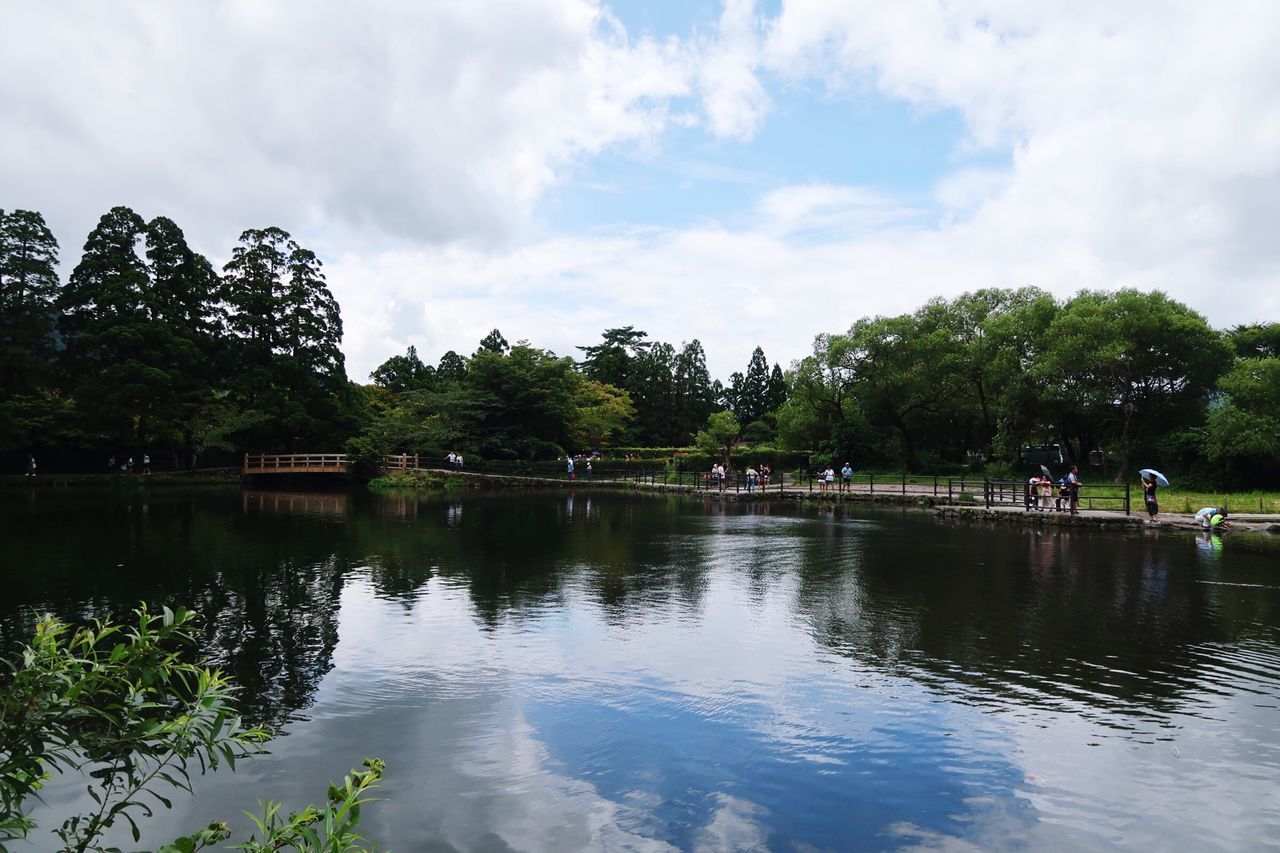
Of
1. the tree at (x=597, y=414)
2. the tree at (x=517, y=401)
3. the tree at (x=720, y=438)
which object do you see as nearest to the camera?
the tree at (x=720, y=438)

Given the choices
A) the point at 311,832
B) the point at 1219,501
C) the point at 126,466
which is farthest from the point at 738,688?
the point at 126,466

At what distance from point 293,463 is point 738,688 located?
40.5 metres

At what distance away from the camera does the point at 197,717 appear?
275cm

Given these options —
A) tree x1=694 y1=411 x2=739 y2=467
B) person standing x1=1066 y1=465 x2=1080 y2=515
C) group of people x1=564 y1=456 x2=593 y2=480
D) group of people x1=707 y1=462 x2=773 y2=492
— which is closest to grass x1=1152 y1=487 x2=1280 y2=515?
person standing x1=1066 y1=465 x2=1080 y2=515

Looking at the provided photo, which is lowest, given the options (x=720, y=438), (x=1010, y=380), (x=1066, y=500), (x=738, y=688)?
(x=738, y=688)

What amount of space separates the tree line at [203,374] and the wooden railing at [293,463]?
996mm

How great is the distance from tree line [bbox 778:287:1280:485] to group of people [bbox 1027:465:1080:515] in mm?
7326

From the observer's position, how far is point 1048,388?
104 ft

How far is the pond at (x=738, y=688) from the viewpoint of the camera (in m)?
5.59

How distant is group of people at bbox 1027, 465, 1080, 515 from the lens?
23.1 m

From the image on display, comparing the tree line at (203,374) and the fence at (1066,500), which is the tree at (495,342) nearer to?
the tree line at (203,374)

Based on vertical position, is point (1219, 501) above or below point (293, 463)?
below

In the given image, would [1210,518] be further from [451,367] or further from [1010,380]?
[451,367]

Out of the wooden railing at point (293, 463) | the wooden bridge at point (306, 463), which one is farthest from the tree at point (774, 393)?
the wooden railing at point (293, 463)
